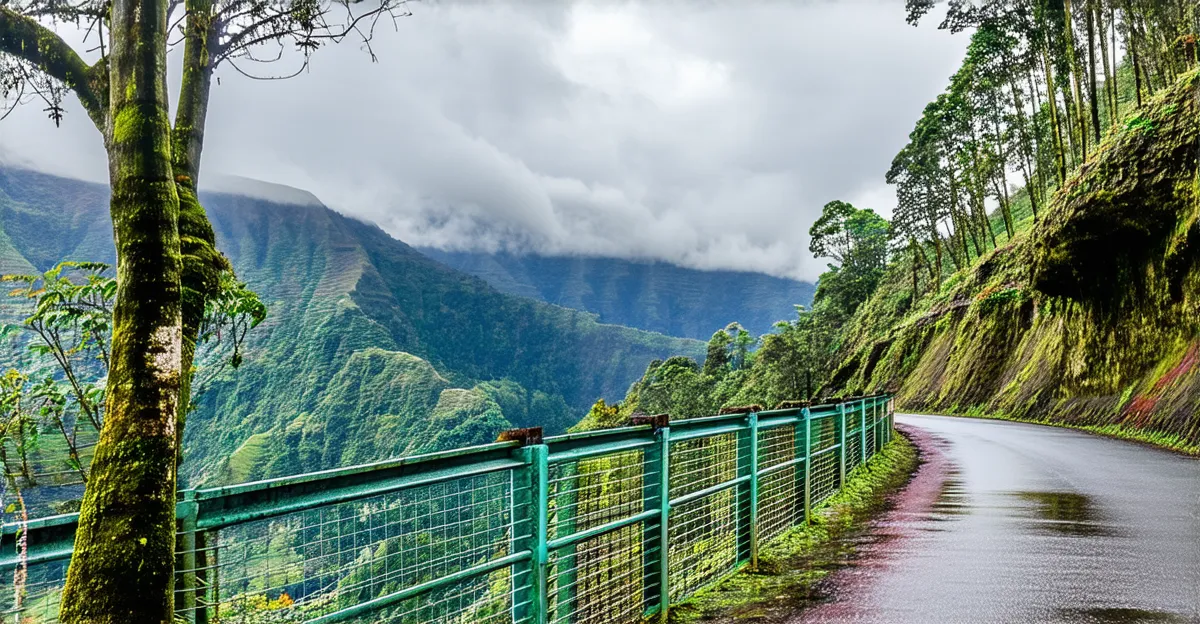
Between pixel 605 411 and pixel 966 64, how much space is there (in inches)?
1256

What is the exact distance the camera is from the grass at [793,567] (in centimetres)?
567

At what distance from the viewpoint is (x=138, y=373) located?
3.05m

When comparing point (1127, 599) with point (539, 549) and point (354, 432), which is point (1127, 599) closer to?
point (539, 549)

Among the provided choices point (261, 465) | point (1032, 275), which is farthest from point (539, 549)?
point (261, 465)

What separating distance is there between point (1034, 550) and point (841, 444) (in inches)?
148

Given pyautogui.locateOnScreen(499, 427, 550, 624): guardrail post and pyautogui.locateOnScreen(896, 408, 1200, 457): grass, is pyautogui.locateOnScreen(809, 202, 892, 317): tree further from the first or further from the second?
pyautogui.locateOnScreen(499, 427, 550, 624): guardrail post

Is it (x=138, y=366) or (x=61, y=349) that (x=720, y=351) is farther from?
(x=138, y=366)

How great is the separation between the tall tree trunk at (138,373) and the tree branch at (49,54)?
3.71 m

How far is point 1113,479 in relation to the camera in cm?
1178

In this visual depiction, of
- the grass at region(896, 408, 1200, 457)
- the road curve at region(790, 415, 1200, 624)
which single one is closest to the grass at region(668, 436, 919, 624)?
the road curve at region(790, 415, 1200, 624)

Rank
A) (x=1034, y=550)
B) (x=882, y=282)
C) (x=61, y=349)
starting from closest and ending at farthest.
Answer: (x=1034, y=550) < (x=61, y=349) < (x=882, y=282)

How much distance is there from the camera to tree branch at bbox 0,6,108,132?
21.8ft

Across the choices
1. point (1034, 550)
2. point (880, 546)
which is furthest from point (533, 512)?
point (1034, 550)

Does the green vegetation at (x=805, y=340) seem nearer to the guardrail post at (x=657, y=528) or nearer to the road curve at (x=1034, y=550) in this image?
the road curve at (x=1034, y=550)
